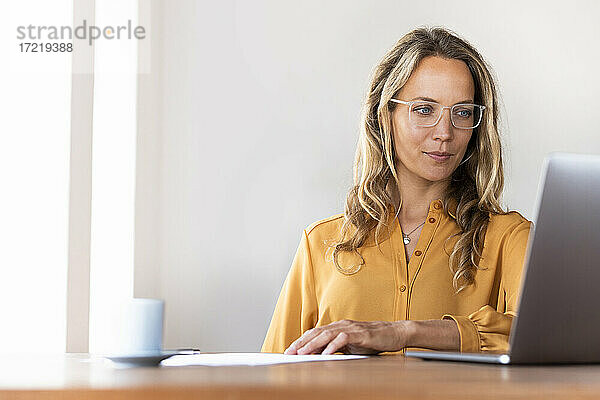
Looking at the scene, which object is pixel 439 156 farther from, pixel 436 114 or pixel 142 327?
pixel 142 327

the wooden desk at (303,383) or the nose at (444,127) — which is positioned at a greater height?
the nose at (444,127)

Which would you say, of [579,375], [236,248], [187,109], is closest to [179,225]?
[236,248]

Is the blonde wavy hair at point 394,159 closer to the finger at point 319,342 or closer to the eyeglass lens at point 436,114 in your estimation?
the eyeglass lens at point 436,114

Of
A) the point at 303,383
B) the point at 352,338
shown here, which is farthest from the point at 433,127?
the point at 303,383

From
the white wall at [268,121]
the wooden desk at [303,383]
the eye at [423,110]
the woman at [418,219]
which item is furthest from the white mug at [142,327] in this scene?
the white wall at [268,121]

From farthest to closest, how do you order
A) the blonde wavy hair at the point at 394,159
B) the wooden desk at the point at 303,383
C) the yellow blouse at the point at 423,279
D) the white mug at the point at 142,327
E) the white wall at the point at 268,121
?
the white wall at the point at 268,121
the blonde wavy hair at the point at 394,159
the yellow blouse at the point at 423,279
the white mug at the point at 142,327
the wooden desk at the point at 303,383

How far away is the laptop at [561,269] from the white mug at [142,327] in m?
0.46

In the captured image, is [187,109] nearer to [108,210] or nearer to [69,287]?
[108,210]

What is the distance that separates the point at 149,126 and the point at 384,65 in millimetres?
847

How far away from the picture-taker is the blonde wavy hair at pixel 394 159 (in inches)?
86.0

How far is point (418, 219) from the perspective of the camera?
224cm

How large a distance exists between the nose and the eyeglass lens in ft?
0.04

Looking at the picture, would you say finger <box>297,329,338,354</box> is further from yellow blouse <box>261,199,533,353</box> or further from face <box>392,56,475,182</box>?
face <box>392,56,475,182</box>

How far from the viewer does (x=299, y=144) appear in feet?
8.78
